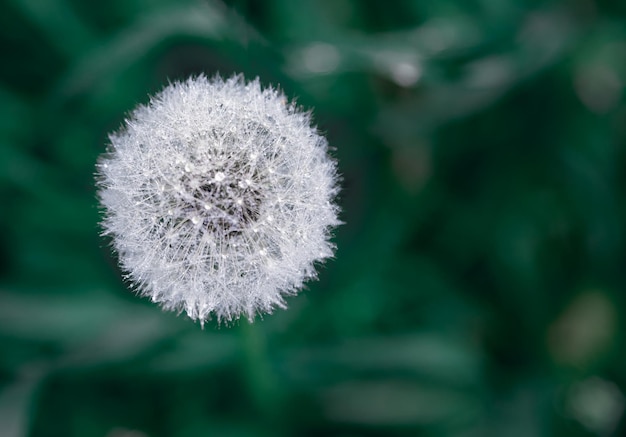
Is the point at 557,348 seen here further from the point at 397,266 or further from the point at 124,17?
the point at 124,17

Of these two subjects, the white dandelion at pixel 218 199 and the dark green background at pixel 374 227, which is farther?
the dark green background at pixel 374 227

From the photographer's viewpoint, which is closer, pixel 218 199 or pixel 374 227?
pixel 218 199

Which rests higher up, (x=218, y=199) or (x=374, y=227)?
(x=374, y=227)

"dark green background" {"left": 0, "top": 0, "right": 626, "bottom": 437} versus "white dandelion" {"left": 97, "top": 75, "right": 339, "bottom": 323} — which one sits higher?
"dark green background" {"left": 0, "top": 0, "right": 626, "bottom": 437}

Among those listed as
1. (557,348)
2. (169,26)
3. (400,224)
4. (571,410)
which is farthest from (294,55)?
(571,410)

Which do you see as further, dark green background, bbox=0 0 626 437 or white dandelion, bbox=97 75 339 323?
dark green background, bbox=0 0 626 437

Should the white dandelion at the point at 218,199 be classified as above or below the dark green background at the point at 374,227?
below
